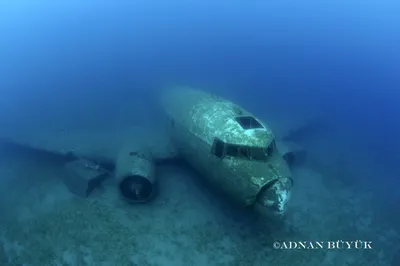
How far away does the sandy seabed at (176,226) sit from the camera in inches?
598

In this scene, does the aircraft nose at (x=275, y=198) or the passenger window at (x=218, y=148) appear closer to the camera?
the aircraft nose at (x=275, y=198)

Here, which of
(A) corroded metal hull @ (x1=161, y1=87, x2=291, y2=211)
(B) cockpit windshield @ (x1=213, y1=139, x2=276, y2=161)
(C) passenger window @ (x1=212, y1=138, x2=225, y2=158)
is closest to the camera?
(A) corroded metal hull @ (x1=161, y1=87, x2=291, y2=211)

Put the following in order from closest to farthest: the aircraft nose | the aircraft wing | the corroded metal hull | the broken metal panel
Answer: the aircraft nose, the corroded metal hull, the broken metal panel, the aircraft wing

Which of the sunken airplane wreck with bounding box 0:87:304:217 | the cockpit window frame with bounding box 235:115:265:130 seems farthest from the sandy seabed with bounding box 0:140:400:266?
the cockpit window frame with bounding box 235:115:265:130

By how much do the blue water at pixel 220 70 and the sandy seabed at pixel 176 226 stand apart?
67.4 inches

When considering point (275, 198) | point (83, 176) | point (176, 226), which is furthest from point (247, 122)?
point (83, 176)

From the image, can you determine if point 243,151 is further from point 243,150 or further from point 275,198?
point 275,198

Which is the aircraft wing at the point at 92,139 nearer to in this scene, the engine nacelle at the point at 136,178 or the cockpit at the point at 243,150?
the engine nacelle at the point at 136,178

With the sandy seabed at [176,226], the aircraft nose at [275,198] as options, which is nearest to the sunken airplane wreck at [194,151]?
the aircraft nose at [275,198]

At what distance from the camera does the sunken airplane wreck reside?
48.3 feet

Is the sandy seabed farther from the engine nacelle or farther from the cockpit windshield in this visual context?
the cockpit windshield

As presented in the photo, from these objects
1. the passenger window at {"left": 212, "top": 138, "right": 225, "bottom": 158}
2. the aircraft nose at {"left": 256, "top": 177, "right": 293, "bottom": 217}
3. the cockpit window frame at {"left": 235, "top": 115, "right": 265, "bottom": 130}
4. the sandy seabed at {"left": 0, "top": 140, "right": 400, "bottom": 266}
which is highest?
the cockpit window frame at {"left": 235, "top": 115, "right": 265, "bottom": 130}

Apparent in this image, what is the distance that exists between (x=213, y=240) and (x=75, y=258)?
6.16 metres

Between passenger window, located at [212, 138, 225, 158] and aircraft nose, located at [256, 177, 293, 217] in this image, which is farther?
passenger window, located at [212, 138, 225, 158]
